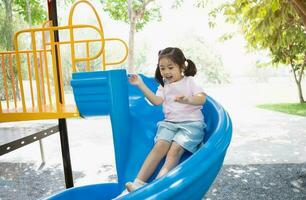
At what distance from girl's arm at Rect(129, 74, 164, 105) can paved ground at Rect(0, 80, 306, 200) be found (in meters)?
1.55

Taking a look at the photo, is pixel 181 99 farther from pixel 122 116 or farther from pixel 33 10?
pixel 33 10

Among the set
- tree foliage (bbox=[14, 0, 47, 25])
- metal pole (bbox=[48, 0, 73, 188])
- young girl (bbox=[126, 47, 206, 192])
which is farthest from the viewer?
tree foliage (bbox=[14, 0, 47, 25])

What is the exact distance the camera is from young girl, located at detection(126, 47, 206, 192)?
127 cm

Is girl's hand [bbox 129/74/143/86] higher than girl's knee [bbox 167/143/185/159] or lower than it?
higher

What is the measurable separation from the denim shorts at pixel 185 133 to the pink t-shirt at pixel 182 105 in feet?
0.09

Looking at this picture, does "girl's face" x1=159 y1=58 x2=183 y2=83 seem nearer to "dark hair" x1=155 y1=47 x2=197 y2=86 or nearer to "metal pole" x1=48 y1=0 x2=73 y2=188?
"dark hair" x1=155 y1=47 x2=197 y2=86

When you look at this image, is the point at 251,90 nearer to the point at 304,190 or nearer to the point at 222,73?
the point at 222,73

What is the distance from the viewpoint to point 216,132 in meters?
1.02

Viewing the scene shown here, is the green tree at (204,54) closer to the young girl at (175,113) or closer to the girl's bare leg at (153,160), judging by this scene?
the young girl at (175,113)

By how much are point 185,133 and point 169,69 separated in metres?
0.26

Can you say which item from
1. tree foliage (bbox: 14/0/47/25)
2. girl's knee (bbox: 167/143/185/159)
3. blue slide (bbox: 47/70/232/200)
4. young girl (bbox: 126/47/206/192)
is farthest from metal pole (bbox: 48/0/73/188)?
tree foliage (bbox: 14/0/47/25)

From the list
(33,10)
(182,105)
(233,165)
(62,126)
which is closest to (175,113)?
(182,105)

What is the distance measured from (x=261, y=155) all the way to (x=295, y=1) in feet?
7.13

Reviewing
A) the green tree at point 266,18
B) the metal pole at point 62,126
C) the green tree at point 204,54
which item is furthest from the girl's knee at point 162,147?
the green tree at point 204,54
